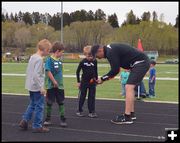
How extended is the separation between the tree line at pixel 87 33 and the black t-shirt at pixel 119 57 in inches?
2953

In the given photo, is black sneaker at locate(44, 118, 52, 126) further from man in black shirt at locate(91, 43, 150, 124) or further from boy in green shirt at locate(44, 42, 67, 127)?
man in black shirt at locate(91, 43, 150, 124)

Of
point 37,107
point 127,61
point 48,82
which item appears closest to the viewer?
point 37,107

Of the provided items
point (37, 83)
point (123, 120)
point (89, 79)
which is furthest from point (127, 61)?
point (37, 83)

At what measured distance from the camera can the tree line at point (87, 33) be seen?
89812mm

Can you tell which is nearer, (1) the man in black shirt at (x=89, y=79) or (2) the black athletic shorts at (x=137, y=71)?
(2) the black athletic shorts at (x=137, y=71)

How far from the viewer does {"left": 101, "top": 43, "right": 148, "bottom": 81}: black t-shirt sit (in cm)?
921

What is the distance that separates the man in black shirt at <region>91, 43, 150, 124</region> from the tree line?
75.0 metres

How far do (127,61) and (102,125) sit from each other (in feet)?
4.93

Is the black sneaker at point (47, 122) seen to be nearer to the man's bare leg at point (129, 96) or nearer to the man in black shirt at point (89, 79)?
the man in black shirt at point (89, 79)

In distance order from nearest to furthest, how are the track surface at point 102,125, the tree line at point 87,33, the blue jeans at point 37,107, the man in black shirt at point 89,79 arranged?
the track surface at point 102,125, the blue jeans at point 37,107, the man in black shirt at point 89,79, the tree line at point 87,33

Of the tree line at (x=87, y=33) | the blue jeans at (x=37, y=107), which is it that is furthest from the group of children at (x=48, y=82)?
the tree line at (x=87, y=33)

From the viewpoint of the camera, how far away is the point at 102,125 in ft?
30.1

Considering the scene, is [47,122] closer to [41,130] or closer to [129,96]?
[41,130]

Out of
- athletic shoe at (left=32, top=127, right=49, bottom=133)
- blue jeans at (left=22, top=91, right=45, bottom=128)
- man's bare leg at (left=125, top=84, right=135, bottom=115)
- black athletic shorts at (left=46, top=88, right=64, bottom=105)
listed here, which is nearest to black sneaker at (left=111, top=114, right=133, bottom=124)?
man's bare leg at (left=125, top=84, right=135, bottom=115)
